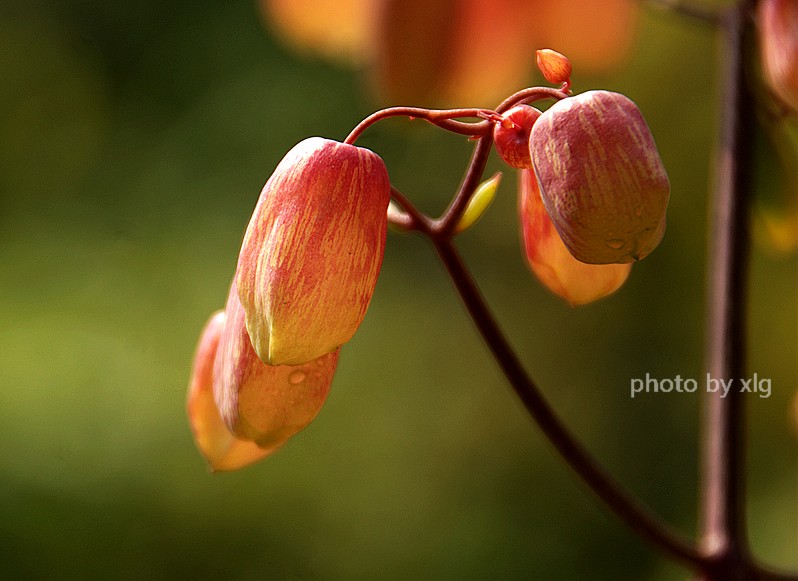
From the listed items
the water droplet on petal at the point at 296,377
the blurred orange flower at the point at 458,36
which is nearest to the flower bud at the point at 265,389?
the water droplet on petal at the point at 296,377

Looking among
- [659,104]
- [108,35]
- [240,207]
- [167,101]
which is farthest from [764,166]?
[108,35]

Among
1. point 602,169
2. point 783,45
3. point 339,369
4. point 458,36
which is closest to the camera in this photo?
point 602,169

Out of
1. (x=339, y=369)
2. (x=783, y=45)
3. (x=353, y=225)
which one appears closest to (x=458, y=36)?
(x=783, y=45)

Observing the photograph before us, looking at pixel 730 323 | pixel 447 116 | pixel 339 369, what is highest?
pixel 447 116

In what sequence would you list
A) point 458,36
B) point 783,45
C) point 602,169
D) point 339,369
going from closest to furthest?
1. point 602,169
2. point 783,45
3. point 458,36
4. point 339,369

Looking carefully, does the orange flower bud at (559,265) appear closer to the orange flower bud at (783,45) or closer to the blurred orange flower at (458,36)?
the orange flower bud at (783,45)

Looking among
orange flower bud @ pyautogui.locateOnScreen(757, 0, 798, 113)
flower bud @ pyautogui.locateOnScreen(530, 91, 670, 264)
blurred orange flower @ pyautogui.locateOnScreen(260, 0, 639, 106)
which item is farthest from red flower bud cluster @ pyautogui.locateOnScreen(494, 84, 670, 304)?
blurred orange flower @ pyautogui.locateOnScreen(260, 0, 639, 106)

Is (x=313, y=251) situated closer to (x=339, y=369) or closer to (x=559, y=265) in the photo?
(x=559, y=265)

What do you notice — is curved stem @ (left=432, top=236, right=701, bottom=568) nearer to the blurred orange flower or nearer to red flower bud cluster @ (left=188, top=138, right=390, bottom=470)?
red flower bud cluster @ (left=188, top=138, right=390, bottom=470)
